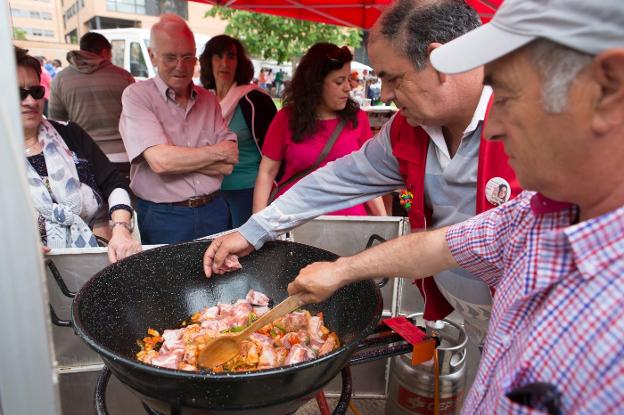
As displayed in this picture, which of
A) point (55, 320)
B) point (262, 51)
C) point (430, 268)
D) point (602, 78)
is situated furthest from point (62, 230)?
point (262, 51)

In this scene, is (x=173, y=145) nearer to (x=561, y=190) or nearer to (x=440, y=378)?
(x=440, y=378)

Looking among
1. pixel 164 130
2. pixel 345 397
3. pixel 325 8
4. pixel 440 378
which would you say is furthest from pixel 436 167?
pixel 325 8

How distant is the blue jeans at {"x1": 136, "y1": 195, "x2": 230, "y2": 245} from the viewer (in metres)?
2.74

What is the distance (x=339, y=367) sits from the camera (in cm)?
133

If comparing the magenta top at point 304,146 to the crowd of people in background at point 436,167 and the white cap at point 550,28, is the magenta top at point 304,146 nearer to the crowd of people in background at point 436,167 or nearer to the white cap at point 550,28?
the crowd of people in background at point 436,167

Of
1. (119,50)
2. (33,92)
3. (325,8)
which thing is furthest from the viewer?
(119,50)

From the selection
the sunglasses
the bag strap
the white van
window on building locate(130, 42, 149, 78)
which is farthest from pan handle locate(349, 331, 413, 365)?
window on building locate(130, 42, 149, 78)

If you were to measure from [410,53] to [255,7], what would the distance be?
4.95 meters

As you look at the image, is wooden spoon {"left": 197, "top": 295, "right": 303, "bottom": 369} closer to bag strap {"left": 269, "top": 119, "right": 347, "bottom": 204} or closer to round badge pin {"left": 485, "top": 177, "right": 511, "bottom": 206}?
round badge pin {"left": 485, "top": 177, "right": 511, "bottom": 206}

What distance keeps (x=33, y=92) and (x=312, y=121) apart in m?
1.62

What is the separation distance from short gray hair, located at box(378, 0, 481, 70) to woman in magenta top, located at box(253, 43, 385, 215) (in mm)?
1450

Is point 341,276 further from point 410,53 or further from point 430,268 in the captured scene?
point 410,53

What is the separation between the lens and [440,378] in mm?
2203

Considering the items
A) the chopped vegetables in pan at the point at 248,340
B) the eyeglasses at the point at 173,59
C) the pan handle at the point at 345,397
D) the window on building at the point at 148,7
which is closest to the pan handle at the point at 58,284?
the chopped vegetables in pan at the point at 248,340
